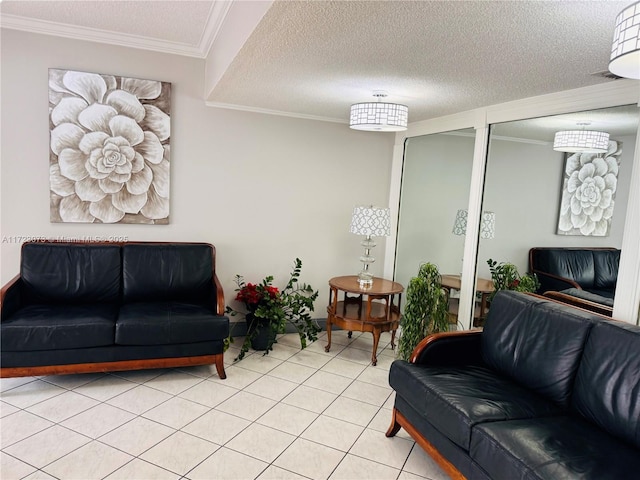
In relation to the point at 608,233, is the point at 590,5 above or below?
above

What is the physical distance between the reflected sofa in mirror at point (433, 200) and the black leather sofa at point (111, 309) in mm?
1940

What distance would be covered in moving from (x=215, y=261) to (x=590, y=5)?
3.24m

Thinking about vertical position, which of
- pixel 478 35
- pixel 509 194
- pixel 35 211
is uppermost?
pixel 478 35

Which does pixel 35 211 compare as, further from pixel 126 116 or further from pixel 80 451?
pixel 80 451

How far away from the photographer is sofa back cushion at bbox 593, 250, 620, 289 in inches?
95.3

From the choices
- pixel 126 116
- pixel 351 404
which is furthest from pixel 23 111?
pixel 351 404

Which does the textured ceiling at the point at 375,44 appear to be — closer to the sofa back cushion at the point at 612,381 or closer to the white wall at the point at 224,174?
the white wall at the point at 224,174

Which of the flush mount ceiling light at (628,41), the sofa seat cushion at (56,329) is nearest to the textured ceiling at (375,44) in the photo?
the flush mount ceiling light at (628,41)

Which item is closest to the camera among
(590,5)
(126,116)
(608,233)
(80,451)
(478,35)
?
(590,5)

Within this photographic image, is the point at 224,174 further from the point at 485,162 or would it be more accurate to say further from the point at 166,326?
the point at 485,162

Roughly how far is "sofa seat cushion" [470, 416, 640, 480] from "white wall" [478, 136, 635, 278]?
120 cm

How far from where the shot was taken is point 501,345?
2.57 meters

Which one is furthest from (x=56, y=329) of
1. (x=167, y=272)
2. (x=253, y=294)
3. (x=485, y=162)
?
(x=485, y=162)

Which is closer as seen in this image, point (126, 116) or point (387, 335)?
point (126, 116)
